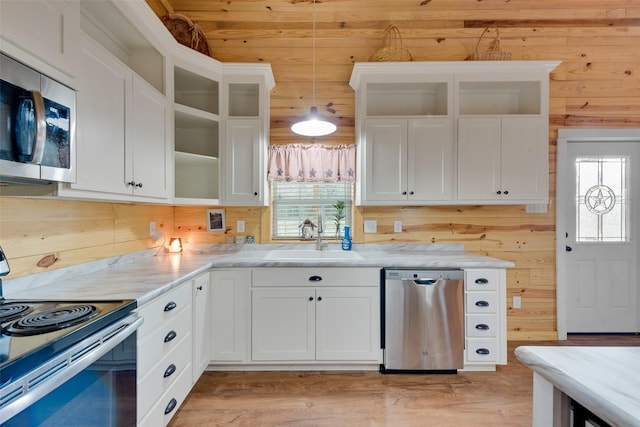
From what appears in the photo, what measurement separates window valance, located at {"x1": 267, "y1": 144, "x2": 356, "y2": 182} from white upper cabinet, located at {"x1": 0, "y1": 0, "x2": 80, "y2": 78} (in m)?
1.63

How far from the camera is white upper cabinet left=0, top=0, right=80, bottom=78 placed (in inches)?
39.0

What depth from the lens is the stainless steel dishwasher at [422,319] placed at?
2221 mm

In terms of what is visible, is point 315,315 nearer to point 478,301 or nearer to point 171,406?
point 171,406

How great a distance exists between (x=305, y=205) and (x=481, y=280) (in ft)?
5.46

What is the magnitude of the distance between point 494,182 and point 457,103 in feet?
2.51

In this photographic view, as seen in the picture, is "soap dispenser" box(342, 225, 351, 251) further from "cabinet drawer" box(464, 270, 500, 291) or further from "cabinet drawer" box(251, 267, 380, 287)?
"cabinet drawer" box(464, 270, 500, 291)

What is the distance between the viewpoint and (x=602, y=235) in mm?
2939

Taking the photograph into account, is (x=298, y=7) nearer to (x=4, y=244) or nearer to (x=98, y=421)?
(x=4, y=244)

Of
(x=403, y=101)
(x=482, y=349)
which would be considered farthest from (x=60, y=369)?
(x=403, y=101)

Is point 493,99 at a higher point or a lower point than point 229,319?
higher

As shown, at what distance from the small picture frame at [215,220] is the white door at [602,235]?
134 inches

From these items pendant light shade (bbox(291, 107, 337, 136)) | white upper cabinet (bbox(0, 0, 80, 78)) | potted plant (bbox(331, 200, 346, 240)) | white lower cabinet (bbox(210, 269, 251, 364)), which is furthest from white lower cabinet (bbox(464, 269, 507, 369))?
white upper cabinet (bbox(0, 0, 80, 78))

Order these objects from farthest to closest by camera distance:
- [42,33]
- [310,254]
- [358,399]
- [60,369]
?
[310,254]
[358,399]
[42,33]
[60,369]

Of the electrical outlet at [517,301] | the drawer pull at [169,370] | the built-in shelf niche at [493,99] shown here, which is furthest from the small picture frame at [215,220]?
the electrical outlet at [517,301]
